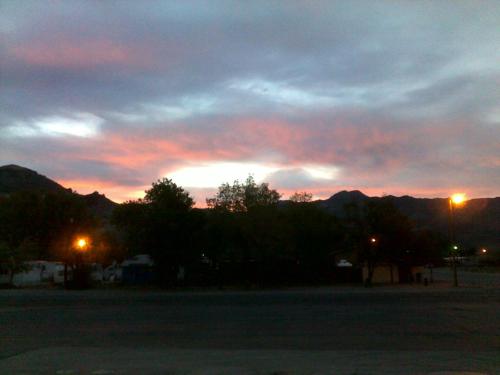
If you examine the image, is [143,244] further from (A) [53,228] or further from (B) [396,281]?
(A) [53,228]

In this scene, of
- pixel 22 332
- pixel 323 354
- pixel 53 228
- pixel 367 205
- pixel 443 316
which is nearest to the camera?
pixel 323 354

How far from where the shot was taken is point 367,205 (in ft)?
244

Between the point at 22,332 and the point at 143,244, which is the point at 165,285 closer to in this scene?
the point at 143,244

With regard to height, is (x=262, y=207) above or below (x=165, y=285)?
above

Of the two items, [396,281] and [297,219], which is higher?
[297,219]

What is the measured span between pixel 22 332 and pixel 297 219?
5529 centimetres

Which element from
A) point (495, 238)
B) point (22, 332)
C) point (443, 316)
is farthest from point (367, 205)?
point (495, 238)

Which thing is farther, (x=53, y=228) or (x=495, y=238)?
(x=495, y=238)

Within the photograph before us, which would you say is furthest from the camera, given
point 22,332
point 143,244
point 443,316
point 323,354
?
point 143,244

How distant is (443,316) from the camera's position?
27.8 m

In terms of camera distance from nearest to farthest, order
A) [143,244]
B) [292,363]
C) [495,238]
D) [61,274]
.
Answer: [292,363] < [143,244] < [61,274] < [495,238]

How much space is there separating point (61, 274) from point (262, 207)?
97.3 feet

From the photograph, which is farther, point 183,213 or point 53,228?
point 53,228

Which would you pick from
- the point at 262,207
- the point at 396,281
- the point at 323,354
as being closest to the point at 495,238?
the point at 396,281
